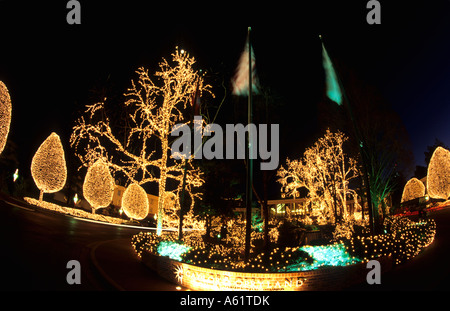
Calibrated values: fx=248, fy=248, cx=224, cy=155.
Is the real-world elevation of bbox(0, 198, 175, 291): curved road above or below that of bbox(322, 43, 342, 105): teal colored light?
below

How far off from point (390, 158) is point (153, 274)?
17.7 metres

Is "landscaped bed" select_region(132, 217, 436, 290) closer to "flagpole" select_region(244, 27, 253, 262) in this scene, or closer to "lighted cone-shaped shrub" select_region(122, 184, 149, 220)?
"flagpole" select_region(244, 27, 253, 262)

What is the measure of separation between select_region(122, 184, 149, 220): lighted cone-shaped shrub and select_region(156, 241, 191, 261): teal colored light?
16061mm

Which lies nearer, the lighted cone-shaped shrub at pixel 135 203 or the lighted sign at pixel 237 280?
the lighted sign at pixel 237 280

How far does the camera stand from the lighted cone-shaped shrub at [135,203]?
25.9 metres

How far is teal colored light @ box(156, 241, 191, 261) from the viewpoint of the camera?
10.2 meters

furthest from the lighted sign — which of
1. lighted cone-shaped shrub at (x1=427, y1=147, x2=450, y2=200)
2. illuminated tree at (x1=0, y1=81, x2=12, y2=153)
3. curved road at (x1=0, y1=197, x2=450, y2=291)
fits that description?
lighted cone-shaped shrub at (x1=427, y1=147, x2=450, y2=200)

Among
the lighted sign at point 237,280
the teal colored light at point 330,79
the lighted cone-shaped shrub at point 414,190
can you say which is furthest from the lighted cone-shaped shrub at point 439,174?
the lighted sign at point 237,280

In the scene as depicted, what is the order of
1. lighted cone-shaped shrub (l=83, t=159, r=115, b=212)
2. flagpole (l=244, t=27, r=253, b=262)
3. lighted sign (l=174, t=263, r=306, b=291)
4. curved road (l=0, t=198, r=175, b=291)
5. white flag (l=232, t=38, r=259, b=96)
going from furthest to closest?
1. lighted cone-shaped shrub (l=83, t=159, r=115, b=212)
2. white flag (l=232, t=38, r=259, b=96)
3. flagpole (l=244, t=27, r=253, b=262)
4. lighted sign (l=174, t=263, r=306, b=291)
5. curved road (l=0, t=198, r=175, b=291)

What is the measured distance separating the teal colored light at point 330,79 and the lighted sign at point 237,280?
8267 mm

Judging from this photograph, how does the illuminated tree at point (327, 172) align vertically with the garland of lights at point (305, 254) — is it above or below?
above

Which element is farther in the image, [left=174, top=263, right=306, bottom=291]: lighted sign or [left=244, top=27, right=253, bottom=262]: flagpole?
[left=244, top=27, right=253, bottom=262]: flagpole

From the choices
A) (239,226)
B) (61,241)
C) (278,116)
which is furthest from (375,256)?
(61,241)

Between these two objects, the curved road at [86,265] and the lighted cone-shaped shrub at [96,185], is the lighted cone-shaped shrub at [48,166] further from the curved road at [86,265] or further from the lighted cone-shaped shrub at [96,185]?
the curved road at [86,265]
